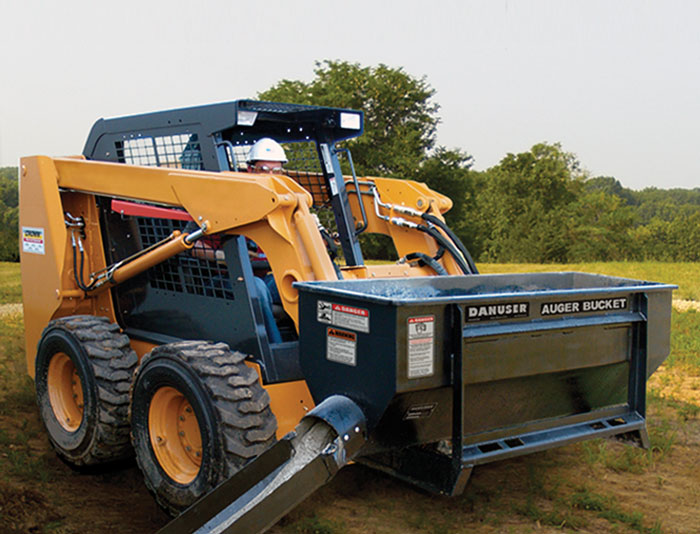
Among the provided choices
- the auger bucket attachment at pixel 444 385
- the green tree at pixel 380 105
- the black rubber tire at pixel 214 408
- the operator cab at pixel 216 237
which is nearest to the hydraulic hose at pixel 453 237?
the operator cab at pixel 216 237

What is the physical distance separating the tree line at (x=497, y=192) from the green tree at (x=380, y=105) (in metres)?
0.04

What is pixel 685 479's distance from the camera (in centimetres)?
499

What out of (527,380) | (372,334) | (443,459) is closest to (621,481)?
(527,380)

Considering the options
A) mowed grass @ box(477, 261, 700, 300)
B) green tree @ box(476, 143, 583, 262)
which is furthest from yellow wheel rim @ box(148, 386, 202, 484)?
green tree @ box(476, 143, 583, 262)

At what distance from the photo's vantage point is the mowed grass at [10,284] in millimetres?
14358

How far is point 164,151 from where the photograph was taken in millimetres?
5230

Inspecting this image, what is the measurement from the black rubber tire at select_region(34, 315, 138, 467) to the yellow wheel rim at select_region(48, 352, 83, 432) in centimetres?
9

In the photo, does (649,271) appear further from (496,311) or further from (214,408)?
(214,408)

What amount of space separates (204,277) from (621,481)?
300 cm

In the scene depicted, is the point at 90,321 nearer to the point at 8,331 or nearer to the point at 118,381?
the point at 118,381

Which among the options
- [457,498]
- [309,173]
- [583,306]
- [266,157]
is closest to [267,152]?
[266,157]

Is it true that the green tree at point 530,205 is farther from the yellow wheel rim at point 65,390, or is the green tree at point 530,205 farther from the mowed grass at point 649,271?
the yellow wheel rim at point 65,390

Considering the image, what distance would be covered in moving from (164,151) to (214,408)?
6.98 feet

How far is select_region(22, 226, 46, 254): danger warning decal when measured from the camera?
6004 mm
